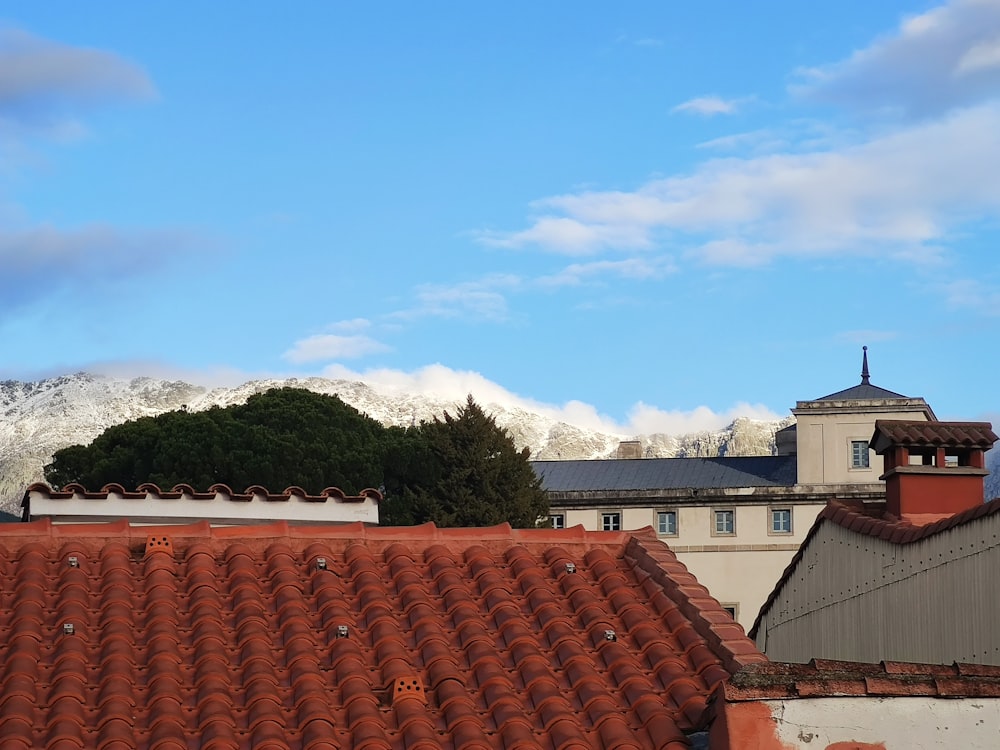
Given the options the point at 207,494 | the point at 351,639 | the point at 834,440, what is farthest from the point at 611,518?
the point at 351,639

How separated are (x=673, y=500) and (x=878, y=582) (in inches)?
2280

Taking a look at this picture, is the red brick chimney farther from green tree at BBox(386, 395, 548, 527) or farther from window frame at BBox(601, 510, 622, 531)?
window frame at BBox(601, 510, 622, 531)

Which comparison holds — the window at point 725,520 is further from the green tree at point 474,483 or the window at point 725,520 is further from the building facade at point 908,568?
the building facade at point 908,568

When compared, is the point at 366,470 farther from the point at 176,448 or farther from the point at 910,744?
the point at 910,744

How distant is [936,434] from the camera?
17.0 meters

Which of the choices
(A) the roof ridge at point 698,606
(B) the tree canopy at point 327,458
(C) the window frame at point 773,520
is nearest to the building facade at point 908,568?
(A) the roof ridge at point 698,606

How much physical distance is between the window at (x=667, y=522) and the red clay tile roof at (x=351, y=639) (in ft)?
201

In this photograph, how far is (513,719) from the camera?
952cm

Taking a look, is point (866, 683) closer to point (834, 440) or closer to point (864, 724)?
point (864, 724)

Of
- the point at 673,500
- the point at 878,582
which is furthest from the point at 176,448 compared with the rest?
the point at 878,582

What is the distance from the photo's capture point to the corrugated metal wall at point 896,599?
14.0 m

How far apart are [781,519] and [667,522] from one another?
16.7 ft

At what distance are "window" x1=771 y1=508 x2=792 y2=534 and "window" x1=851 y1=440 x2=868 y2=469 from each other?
406cm

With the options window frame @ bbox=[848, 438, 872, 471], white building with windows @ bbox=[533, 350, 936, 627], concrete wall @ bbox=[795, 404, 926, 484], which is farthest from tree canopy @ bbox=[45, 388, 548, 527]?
window frame @ bbox=[848, 438, 872, 471]
